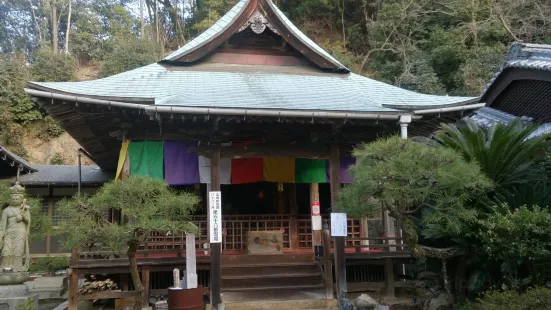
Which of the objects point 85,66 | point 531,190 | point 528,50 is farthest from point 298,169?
point 85,66

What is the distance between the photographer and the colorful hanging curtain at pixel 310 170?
35.6 feet

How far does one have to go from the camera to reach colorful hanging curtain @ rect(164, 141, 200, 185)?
9891 millimetres

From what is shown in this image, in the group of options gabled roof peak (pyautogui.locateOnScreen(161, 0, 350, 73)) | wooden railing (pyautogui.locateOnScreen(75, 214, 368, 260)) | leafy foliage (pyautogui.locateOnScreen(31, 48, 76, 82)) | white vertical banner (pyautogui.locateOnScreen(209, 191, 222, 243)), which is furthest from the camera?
leafy foliage (pyautogui.locateOnScreen(31, 48, 76, 82))

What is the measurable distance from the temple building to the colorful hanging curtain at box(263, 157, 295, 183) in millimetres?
26

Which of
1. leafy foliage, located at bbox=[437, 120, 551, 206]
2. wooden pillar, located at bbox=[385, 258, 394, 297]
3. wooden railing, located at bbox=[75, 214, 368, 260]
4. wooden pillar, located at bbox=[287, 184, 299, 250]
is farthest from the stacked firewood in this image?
leafy foliage, located at bbox=[437, 120, 551, 206]

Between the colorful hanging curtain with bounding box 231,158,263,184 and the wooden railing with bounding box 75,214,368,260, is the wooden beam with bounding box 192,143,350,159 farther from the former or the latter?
the wooden railing with bounding box 75,214,368,260

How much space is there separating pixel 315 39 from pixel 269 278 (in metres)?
25.4

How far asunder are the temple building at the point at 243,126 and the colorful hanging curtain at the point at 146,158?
0.02m

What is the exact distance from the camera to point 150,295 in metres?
9.28

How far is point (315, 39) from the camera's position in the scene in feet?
107

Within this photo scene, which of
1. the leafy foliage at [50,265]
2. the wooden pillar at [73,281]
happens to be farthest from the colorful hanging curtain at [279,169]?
the leafy foliage at [50,265]

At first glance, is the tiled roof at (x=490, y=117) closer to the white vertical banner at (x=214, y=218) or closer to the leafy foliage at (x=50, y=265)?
the white vertical banner at (x=214, y=218)

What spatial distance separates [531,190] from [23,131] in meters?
28.8

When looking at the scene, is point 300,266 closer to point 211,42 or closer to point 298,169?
point 298,169
